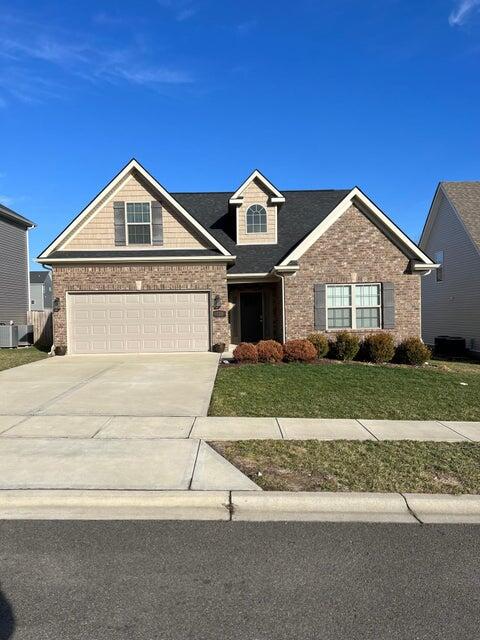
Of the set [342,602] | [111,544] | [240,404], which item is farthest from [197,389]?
[342,602]

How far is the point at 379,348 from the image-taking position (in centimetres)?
1489

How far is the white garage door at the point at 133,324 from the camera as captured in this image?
1653 centimetres

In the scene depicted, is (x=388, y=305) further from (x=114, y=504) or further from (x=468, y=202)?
(x=114, y=504)

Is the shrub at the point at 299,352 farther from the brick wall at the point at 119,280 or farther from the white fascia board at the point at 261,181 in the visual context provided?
the white fascia board at the point at 261,181

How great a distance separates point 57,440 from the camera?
20.5 ft

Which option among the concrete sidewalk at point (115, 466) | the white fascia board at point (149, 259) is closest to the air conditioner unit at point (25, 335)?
the white fascia board at point (149, 259)

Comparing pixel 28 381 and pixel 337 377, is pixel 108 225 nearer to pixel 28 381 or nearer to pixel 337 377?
pixel 28 381

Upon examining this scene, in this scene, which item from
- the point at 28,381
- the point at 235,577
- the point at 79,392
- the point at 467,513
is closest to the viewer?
the point at 235,577

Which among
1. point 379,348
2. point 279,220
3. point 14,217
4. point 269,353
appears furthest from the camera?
point 14,217

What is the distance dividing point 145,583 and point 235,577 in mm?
637

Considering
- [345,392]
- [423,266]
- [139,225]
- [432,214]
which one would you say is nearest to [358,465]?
[345,392]

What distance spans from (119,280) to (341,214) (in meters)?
8.09

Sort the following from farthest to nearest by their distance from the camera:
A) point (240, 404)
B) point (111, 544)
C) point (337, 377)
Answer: point (337, 377)
point (240, 404)
point (111, 544)

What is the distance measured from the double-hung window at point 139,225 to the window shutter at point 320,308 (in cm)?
631
